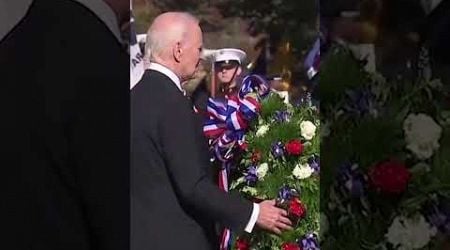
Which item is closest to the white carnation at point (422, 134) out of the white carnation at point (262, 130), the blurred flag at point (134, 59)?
the white carnation at point (262, 130)

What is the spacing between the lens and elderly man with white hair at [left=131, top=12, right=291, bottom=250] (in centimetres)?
235

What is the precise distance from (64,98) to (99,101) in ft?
0.37

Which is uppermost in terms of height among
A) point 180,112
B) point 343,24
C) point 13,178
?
point 343,24

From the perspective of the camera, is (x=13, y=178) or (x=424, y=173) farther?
(x=424, y=173)

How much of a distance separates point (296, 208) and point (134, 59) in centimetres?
59

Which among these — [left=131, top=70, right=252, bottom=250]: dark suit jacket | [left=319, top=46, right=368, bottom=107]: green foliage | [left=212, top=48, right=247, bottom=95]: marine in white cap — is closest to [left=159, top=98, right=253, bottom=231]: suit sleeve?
[left=131, top=70, right=252, bottom=250]: dark suit jacket

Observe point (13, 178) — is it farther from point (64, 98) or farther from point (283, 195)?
point (283, 195)

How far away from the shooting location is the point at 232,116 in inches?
93.3

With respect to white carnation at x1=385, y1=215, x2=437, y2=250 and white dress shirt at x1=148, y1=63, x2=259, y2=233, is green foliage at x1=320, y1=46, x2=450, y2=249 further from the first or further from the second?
white dress shirt at x1=148, y1=63, x2=259, y2=233

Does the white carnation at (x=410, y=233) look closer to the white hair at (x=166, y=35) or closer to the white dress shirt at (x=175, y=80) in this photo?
the white dress shirt at (x=175, y=80)

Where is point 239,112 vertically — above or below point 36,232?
above

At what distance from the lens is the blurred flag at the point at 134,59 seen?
235 cm

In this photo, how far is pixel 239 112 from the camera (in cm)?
237

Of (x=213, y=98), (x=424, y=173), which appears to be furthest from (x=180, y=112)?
(x=424, y=173)
